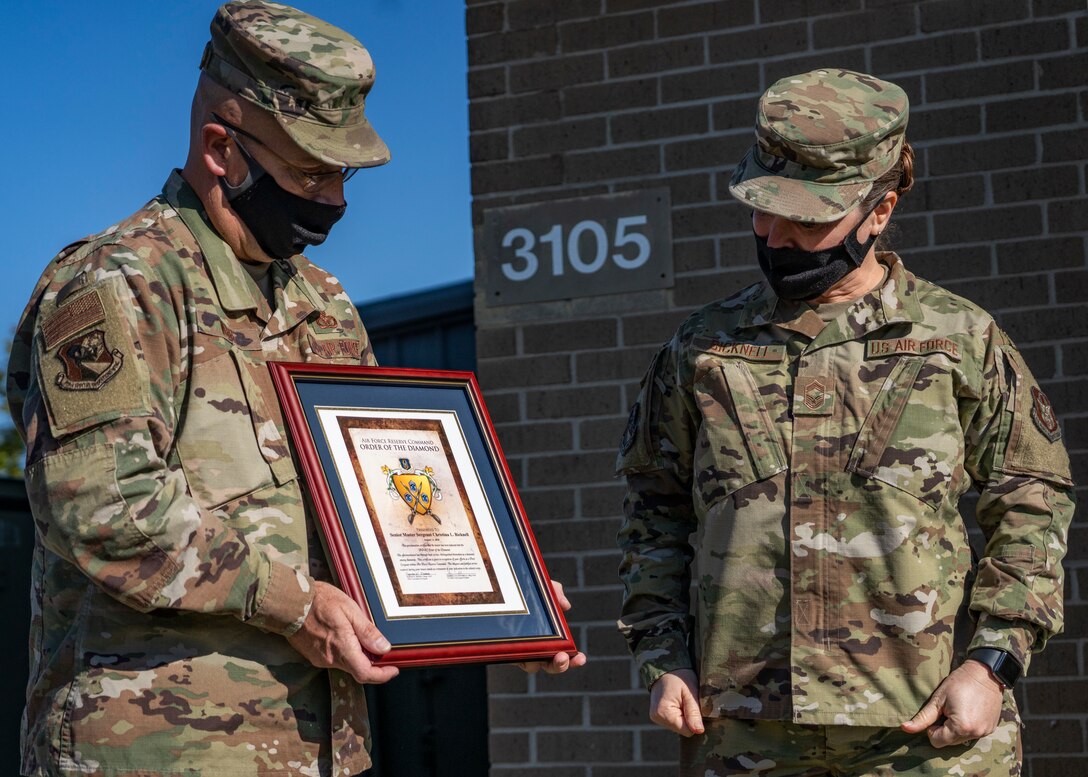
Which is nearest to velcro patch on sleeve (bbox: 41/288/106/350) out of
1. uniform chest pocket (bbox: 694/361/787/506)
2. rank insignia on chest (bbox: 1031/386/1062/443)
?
uniform chest pocket (bbox: 694/361/787/506)

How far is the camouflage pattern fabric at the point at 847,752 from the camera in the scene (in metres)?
2.79

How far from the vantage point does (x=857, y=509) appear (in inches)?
113

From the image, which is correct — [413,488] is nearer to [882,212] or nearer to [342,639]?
[342,639]

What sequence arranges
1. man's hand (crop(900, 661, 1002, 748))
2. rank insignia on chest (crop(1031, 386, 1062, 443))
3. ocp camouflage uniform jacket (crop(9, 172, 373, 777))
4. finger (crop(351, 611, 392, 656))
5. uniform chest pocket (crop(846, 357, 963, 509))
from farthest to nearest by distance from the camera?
rank insignia on chest (crop(1031, 386, 1062, 443))
uniform chest pocket (crop(846, 357, 963, 509))
man's hand (crop(900, 661, 1002, 748))
finger (crop(351, 611, 392, 656))
ocp camouflage uniform jacket (crop(9, 172, 373, 777))

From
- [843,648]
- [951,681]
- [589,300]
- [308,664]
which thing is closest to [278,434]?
[308,664]

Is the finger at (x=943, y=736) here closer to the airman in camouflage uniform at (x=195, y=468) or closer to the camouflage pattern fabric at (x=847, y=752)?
the camouflage pattern fabric at (x=847, y=752)

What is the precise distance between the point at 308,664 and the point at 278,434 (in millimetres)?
403

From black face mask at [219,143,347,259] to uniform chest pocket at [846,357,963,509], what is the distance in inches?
43.6

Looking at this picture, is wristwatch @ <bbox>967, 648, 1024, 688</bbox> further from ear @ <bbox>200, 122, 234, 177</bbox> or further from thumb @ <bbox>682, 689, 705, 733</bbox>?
ear @ <bbox>200, 122, 234, 177</bbox>

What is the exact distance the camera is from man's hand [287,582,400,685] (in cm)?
249

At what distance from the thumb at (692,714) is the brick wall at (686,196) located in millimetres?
2103

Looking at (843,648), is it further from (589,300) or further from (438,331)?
(438,331)

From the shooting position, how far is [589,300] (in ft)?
17.5

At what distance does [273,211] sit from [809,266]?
104 centimetres
